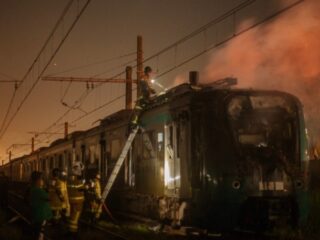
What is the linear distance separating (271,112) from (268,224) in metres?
2.42

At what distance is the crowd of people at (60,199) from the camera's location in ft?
34.4

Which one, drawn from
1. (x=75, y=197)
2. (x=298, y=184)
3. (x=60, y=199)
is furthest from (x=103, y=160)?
(x=298, y=184)

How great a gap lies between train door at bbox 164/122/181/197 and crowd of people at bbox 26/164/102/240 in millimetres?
2280

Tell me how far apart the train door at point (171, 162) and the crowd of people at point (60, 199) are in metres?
2.28

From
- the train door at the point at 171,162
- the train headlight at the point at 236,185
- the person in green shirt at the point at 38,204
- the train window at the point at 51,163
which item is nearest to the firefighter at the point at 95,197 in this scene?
the train door at the point at 171,162

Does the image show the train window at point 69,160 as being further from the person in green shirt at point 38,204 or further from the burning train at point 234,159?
the person in green shirt at point 38,204

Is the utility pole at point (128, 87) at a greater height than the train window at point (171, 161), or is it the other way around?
the utility pole at point (128, 87)

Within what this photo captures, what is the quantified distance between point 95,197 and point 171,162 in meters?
4.74

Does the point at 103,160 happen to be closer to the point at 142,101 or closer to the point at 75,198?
the point at 142,101

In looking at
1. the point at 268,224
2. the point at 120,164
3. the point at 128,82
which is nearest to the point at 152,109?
the point at 120,164

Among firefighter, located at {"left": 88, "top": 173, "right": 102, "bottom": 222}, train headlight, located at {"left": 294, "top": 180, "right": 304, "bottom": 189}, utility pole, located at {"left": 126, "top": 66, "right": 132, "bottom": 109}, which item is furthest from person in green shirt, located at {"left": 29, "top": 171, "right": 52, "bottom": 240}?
utility pole, located at {"left": 126, "top": 66, "right": 132, "bottom": 109}

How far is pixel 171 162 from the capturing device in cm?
1333

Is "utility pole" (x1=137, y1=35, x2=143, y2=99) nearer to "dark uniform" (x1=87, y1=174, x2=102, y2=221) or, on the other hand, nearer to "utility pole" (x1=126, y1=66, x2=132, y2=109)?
"utility pole" (x1=126, y1=66, x2=132, y2=109)

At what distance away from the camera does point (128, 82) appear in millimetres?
24609
